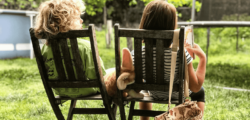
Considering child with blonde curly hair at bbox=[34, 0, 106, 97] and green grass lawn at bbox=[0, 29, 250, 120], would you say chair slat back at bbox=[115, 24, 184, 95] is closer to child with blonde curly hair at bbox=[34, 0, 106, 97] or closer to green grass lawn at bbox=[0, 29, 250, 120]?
child with blonde curly hair at bbox=[34, 0, 106, 97]

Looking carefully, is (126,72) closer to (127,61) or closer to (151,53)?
(127,61)

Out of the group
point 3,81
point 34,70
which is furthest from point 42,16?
point 34,70

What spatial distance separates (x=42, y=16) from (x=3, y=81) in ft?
11.8

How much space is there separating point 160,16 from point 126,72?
495 millimetres

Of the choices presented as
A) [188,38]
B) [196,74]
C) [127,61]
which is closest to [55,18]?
[127,61]

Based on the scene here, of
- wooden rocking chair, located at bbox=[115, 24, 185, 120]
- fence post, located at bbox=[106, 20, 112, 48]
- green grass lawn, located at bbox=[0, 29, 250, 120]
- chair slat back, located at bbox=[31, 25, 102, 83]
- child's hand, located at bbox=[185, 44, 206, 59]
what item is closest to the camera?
wooden rocking chair, located at bbox=[115, 24, 185, 120]

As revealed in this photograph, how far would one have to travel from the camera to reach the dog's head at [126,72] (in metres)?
1.86

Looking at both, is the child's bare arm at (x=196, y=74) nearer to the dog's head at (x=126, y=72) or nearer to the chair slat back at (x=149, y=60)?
the chair slat back at (x=149, y=60)

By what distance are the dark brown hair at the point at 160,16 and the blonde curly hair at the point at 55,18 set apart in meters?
0.60

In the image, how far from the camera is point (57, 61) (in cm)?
193

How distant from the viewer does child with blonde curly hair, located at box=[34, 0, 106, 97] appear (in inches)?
73.4

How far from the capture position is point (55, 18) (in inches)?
75.0

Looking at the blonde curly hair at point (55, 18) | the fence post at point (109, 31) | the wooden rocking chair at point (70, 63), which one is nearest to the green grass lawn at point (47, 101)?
the wooden rocking chair at point (70, 63)

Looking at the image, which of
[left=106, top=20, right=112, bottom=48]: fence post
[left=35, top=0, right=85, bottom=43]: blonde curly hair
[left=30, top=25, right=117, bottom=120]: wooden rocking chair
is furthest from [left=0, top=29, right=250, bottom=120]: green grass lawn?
[left=106, top=20, right=112, bottom=48]: fence post
